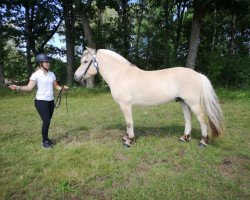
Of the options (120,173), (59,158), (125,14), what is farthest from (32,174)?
(125,14)

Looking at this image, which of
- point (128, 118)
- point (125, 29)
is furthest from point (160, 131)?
point (125, 29)

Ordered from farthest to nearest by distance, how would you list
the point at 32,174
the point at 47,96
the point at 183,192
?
the point at 47,96 → the point at 32,174 → the point at 183,192

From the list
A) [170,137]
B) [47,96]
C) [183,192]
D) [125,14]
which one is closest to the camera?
[183,192]

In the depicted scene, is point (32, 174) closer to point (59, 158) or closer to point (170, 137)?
point (59, 158)

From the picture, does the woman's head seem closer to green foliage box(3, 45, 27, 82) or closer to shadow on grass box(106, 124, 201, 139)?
shadow on grass box(106, 124, 201, 139)

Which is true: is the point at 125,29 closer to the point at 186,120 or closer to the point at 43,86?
the point at 186,120

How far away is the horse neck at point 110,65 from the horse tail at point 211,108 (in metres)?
1.83

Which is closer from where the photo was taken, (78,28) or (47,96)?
(47,96)

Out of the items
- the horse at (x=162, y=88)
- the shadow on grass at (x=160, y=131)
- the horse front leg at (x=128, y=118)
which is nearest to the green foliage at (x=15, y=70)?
the shadow on grass at (x=160, y=131)

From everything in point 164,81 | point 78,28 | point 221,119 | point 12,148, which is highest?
point 78,28

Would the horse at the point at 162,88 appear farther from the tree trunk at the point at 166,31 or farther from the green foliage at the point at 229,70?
the tree trunk at the point at 166,31

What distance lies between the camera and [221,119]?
22.0 feet

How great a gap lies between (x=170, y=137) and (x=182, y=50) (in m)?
19.6

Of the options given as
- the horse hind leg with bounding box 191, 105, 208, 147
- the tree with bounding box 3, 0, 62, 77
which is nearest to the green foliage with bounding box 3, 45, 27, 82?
the tree with bounding box 3, 0, 62, 77
